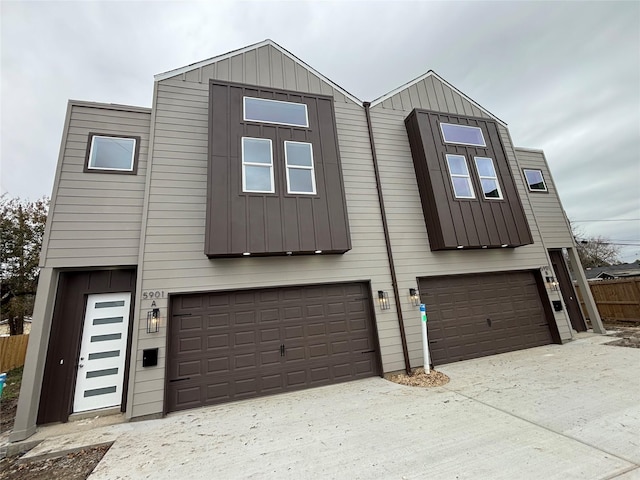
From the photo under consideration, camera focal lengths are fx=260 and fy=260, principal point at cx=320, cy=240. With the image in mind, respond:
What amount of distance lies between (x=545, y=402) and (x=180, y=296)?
250 inches

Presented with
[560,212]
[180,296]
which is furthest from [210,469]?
[560,212]

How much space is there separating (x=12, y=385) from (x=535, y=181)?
17.4 meters

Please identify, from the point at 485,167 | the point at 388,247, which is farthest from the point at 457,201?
the point at 388,247

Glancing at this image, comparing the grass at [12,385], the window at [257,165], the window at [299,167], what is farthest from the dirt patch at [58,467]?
the window at [299,167]

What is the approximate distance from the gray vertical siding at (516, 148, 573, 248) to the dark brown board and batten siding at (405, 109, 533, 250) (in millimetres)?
1994

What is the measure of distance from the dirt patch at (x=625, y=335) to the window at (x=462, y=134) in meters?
6.21

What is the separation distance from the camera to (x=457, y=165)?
7262mm

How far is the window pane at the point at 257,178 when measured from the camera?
5.58m

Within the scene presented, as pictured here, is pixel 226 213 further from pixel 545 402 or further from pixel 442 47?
pixel 442 47

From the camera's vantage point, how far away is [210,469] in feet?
9.16

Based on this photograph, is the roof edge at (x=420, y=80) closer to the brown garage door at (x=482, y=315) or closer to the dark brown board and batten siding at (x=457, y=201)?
the dark brown board and batten siding at (x=457, y=201)

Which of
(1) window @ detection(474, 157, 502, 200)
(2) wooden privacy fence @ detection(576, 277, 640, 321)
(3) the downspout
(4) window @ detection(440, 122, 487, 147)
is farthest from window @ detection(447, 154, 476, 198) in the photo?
(2) wooden privacy fence @ detection(576, 277, 640, 321)

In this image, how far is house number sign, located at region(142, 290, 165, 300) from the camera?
486 cm

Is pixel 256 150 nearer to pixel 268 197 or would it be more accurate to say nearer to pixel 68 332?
pixel 268 197
